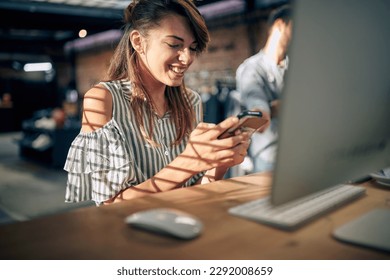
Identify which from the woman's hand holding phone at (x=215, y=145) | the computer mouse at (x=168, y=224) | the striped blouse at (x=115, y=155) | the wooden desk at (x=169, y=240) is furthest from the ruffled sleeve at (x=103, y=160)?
the computer mouse at (x=168, y=224)

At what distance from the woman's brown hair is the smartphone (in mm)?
451

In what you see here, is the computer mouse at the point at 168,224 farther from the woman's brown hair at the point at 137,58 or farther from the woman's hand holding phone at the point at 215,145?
the woman's brown hair at the point at 137,58

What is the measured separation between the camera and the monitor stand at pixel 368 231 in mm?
596

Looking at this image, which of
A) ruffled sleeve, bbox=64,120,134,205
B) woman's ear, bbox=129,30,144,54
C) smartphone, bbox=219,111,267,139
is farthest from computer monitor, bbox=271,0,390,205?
woman's ear, bbox=129,30,144,54

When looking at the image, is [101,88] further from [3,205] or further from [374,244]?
[3,205]

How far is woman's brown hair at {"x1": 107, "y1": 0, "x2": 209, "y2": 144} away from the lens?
1.30 m

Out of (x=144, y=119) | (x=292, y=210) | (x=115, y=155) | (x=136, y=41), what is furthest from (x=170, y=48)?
(x=292, y=210)

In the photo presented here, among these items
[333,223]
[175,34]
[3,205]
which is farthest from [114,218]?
[3,205]

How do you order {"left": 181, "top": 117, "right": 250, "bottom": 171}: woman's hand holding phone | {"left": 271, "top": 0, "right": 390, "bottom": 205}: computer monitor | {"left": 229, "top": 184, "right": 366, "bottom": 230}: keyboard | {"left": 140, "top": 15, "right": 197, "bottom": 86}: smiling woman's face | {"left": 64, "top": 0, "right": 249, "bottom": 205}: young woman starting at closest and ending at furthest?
{"left": 271, "top": 0, "right": 390, "bottom": 205}: computer monitor
{"left": 229, "top": 184, "right": 366, "bottom": 230}: keyboard
{"left": 181, "top": 117, "right": 250, "bottom": 171}: woman's hand holding phone
{"left": 64, "top": 0, "right": 249, "bottom": 205}: young woman
{"left": 140, "top": 15, "right": 197, "bottom": 86}: smiling woman's face

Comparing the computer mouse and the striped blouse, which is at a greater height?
the striped blouse

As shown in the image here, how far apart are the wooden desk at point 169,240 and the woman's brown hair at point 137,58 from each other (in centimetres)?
62

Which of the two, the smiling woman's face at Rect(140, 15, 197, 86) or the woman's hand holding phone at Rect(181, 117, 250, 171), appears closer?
the woman's hand holding phone at Rect(181, 117, 250, 171)

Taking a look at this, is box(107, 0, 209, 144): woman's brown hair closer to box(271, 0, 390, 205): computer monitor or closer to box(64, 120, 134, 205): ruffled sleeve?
box(64, 120, 134, 205): ruffled sleeve

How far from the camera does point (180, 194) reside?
92 centimetres
